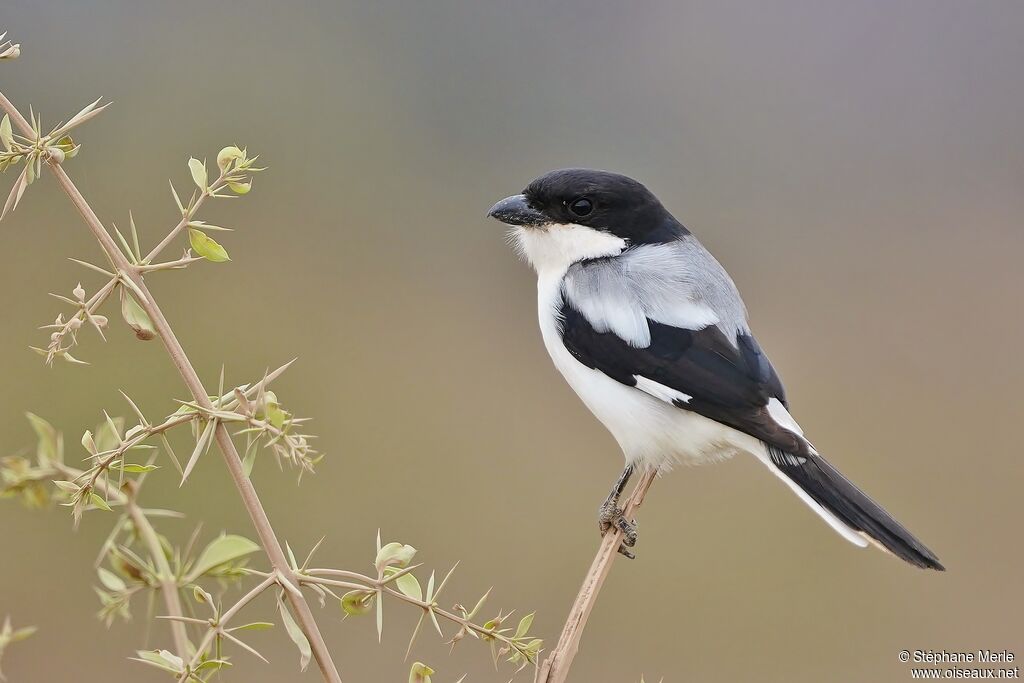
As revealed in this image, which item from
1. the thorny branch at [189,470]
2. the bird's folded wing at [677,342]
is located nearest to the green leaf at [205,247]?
the thorny branch at [189,470]

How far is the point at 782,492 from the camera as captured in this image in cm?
626

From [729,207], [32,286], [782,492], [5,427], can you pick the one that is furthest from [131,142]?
[782,492]

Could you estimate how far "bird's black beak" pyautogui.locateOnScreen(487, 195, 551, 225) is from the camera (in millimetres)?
2996

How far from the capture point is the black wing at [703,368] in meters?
2.57

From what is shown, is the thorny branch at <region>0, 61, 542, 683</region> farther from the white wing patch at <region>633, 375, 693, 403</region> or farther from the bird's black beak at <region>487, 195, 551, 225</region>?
the bird's black beak at <region>487, 195, 551, 225</region>

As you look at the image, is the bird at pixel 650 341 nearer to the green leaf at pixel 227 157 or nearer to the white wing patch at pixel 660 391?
the white wing patch at pixel 660 391

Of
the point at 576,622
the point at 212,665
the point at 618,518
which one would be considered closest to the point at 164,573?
the point at 212,665

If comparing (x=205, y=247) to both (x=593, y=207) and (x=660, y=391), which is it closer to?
(x=660, y=391)

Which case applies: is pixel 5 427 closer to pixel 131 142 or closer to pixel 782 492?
pixel 131 142

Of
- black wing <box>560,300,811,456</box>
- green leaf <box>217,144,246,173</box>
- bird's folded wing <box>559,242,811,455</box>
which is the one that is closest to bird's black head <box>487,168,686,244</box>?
bird's folded wing <box>559,242,811,455</box>

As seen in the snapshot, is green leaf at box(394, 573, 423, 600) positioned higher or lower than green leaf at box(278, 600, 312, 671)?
higher

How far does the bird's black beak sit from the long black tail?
0.94 meters

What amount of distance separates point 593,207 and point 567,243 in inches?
5.1

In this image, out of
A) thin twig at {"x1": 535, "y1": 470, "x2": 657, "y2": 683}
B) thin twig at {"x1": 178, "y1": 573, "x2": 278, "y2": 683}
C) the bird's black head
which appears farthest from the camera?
the bird's black head
